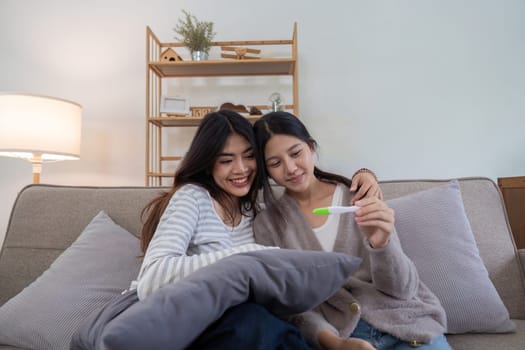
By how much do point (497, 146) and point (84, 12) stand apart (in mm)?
2847

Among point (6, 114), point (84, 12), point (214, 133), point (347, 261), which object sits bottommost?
point (347, 261)

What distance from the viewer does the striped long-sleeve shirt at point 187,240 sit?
0.67 m

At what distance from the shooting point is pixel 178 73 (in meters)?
2.23

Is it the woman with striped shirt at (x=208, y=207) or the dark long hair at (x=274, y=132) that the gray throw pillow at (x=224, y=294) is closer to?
the woman with striped shirt at (x=208, y=207)

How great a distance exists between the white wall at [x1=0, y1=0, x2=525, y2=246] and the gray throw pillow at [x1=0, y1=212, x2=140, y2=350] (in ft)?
4.27

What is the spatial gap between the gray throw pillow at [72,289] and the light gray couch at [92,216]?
0.10m

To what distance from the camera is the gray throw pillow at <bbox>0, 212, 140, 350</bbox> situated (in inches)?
34.0

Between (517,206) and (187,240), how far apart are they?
67.2 inches

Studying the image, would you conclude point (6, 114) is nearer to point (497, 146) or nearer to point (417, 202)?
point (417, 202)

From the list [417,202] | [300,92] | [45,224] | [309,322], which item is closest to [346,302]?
[309,322]

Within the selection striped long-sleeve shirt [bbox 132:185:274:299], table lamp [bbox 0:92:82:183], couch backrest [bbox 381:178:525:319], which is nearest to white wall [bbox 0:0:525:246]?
table lamp [bbox 0:92:82:183]

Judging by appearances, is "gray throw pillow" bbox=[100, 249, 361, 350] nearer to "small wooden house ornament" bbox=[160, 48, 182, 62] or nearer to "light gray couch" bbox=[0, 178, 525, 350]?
"light gray couch" bbox=[0, 178, 525, 350]

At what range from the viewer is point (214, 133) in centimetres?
93

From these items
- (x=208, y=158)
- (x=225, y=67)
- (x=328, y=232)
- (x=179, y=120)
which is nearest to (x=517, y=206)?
(x=328, y=232)
